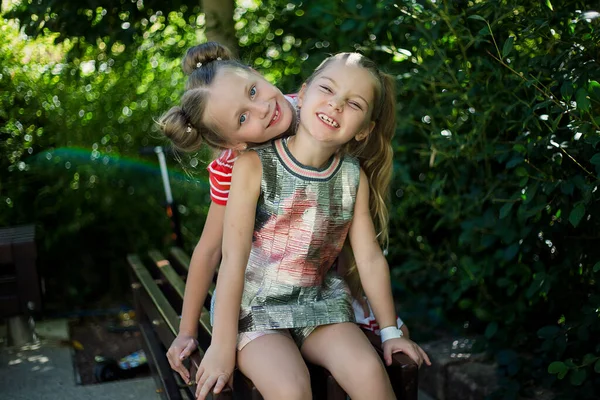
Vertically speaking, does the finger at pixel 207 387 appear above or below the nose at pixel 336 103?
below

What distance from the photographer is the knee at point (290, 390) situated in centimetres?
204

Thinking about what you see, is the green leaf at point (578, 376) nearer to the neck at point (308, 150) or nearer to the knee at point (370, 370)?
the knee at point (370, 370)

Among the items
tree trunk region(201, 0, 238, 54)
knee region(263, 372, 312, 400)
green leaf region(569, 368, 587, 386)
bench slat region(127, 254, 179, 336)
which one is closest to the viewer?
knee region(263, 372, 312, 400)

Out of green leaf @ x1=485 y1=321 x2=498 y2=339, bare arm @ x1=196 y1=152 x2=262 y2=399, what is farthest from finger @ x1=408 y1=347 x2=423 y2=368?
green leaf @ x1=485 y1=321 x2=498 y2=339

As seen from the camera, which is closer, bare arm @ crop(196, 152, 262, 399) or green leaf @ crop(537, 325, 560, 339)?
bare arm @ crop(196, 152, 262, 399)

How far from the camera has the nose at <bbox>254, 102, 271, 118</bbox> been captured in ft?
7.64

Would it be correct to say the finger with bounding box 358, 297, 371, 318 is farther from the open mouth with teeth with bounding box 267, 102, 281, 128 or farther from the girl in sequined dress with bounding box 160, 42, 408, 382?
the open mouth with teeth with bounding box 267, 102, 281, 128

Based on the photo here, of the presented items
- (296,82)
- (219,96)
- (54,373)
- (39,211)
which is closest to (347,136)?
(219,96)

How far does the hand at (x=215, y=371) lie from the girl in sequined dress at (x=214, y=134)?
0.68 ft

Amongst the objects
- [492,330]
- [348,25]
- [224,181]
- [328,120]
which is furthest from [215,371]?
[348,25]

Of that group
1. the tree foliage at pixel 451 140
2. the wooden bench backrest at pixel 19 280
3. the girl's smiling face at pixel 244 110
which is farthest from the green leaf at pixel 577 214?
the wooden bench backrest at pixel 19 280

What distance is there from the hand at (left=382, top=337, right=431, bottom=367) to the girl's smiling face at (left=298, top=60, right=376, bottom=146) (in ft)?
1.94

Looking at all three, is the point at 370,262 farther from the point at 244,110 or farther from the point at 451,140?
the point at 451,140

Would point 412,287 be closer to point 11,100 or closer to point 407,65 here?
point 407,65
